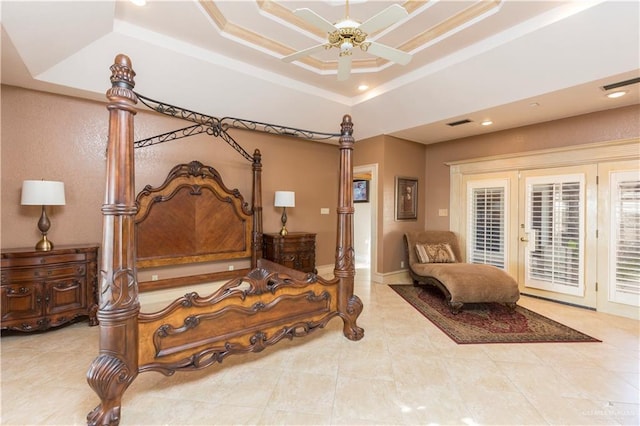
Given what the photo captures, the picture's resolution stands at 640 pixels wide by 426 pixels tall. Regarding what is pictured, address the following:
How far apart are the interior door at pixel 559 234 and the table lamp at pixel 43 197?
6166 millimetres

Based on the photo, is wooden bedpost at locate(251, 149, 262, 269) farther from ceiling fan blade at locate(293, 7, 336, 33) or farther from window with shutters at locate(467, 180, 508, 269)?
window with shutters at locate(467, 180, 508, 269)

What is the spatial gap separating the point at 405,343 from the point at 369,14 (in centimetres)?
335

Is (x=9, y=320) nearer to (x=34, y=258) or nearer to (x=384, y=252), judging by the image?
(x=34, y=258)

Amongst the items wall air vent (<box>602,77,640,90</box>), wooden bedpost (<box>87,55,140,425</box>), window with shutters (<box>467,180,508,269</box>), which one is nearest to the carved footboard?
wooden bedpost (<box>87,55,140,425</box>)

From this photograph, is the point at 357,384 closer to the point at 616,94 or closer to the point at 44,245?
the point at 44,245

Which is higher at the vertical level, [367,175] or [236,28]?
[236,28]

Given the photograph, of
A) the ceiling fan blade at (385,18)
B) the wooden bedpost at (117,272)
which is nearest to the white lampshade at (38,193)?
the wooden bedpost at (117,272)

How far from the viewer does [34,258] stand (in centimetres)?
280

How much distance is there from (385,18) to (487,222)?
4.07m

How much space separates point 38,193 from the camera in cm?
289

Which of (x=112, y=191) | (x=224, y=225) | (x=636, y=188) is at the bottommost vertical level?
(x=224, y=225)

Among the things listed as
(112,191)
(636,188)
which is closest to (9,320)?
(112,191)

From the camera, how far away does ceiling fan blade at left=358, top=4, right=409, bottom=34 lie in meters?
1.91

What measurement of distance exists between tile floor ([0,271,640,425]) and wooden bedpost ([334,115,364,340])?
262 mm
